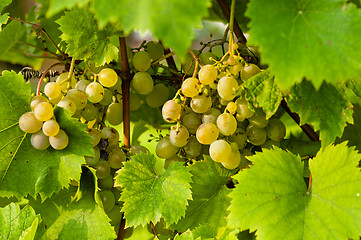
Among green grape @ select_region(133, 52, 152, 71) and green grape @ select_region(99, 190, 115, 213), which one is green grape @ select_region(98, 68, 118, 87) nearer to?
green grape @ select_region(133, 52, 152, 71)

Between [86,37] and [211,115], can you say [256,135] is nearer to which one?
[211,115]

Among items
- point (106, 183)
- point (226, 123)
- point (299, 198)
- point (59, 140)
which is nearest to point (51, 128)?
point (59, 140)

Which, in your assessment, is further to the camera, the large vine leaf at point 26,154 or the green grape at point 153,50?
the green grape at point 153,50

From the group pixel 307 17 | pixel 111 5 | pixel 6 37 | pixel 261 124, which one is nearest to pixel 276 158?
pixel 261 124

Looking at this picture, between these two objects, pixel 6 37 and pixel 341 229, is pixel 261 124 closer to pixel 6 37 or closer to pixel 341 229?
pixel 341 229

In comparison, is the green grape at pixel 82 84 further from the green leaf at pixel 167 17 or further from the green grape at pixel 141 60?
the green leaf at pixel 167 17

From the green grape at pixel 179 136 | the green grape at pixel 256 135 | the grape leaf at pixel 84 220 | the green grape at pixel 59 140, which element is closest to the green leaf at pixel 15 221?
the grape leaf at pixel 84 220
